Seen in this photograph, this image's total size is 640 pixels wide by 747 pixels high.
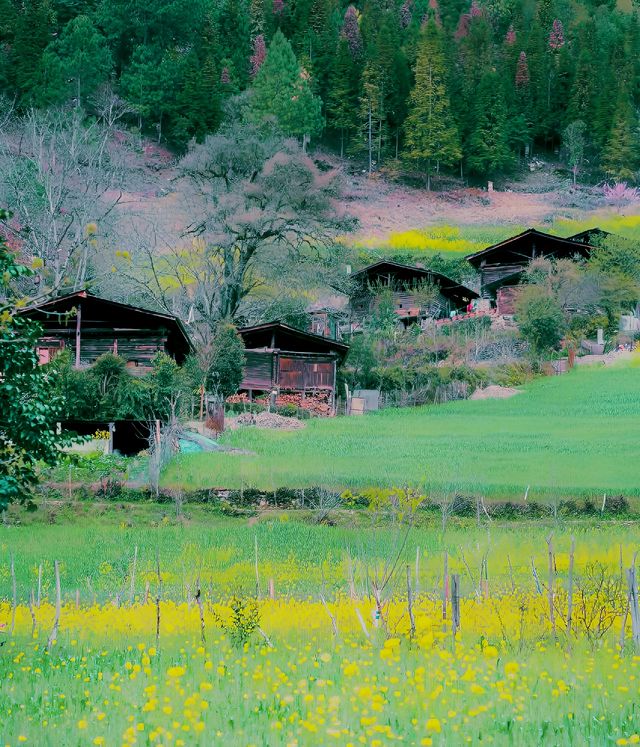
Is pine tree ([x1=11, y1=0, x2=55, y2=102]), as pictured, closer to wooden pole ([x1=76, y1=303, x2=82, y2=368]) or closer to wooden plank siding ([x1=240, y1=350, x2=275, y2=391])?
wooden plank siding ([x1=240, y1=350, x2=275, y2=391])

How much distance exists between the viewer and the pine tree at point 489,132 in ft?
213

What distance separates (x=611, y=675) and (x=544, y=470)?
39.3 feet

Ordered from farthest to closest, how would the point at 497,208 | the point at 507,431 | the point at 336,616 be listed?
the point at 497,208
the point at 507,431
the point at 336,616

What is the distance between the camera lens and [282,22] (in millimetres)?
75312

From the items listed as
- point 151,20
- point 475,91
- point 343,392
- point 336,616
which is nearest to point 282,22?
point 151,20

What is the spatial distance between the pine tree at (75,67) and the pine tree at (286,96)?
9637 millimetres

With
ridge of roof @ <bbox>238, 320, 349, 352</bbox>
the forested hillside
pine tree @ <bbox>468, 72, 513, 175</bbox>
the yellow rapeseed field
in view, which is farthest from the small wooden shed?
the yellow rapeseed field

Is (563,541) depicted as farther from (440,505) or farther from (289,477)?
(289,477)

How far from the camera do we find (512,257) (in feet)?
142

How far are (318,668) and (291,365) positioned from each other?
2502 cm

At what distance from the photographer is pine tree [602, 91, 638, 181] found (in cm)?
6406

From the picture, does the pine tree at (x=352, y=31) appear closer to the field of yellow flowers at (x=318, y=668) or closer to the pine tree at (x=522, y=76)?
the pine tree at (x=522, y=76)

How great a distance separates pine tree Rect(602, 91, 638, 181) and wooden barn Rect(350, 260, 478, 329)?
28.4m

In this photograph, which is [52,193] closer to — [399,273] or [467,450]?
[399,273]
